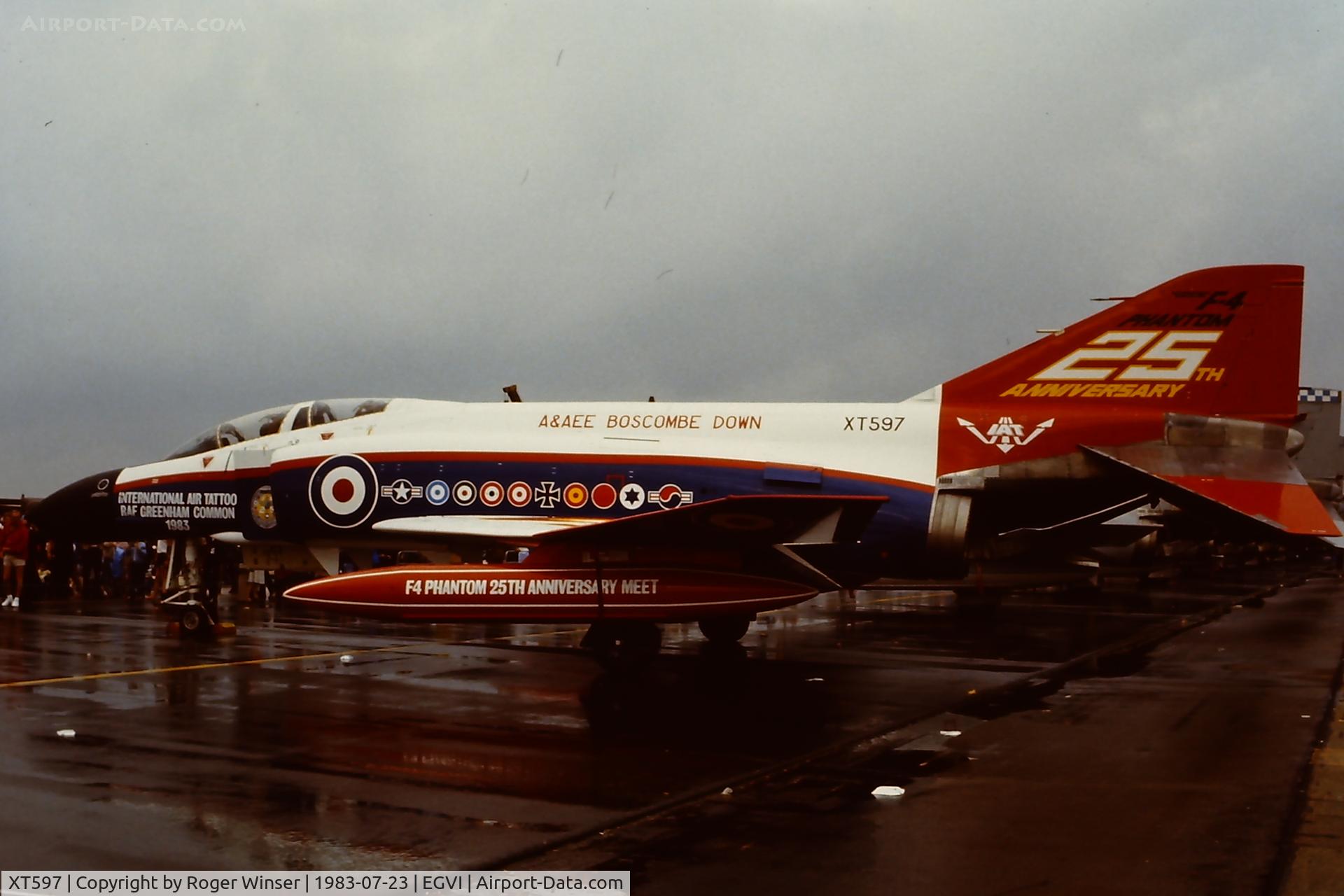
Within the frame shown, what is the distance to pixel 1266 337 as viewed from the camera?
11.9 metres

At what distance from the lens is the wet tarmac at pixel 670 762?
5.38 metres

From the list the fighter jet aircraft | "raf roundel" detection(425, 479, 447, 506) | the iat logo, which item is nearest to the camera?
the fighter jet aircraft

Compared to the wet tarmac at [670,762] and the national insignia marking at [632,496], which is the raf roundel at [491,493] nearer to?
the national insignia marking at [632,496]

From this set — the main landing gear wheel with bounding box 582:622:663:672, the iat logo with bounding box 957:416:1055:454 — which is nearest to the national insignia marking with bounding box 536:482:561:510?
the main landing gear wheel with bounding box 582:622:663:672

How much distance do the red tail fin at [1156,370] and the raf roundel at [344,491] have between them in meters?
6.43

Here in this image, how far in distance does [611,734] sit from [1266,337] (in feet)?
26.6

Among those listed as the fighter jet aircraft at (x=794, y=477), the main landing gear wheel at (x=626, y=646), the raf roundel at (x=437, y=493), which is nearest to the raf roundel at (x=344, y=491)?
the fighter jet aircraft at (x=794, y=477)

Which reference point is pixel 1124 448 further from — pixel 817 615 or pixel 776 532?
pixel 817 615

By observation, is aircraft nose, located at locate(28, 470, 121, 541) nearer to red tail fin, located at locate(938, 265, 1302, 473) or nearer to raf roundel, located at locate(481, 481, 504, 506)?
raf roundel, located at locate(481, 481, 504, 506)

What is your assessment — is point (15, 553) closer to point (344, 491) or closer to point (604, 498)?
point (344, 491)

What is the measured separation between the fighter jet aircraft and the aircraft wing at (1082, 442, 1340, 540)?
0.08ft

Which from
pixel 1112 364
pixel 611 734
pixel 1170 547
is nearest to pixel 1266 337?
pixel 1112 364

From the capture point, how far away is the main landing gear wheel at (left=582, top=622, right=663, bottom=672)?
11.5 m

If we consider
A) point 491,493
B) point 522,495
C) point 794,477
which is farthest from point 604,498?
point 794,477
